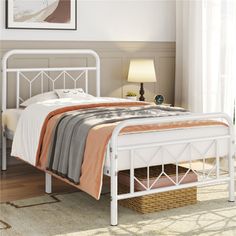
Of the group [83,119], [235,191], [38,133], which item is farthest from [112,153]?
[235,191]

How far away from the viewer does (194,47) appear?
5867 millimetres

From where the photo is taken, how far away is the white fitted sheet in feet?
15.9

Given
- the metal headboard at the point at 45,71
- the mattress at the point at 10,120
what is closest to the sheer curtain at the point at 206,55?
the metal headboard at the point at 45,71

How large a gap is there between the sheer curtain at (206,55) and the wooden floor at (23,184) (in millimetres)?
1835

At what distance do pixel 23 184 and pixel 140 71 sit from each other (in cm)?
174

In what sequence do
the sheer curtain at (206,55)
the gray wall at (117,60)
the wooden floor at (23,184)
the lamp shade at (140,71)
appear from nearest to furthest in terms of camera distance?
the wooden floor at (23,184) < the gray wall at (117,60) < the sheer curtain at (206,55) < the lamp shade at (140,71)

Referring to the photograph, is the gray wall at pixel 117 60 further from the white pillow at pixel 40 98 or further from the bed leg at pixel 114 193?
the bed leg at pixel 114 193

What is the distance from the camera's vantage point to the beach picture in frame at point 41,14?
5.21 metres

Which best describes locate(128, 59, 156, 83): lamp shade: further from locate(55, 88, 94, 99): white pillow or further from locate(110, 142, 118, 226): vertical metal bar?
locate(110, 142, 118, 226): vertical metal bar

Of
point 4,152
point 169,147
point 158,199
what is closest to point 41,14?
point 4,152

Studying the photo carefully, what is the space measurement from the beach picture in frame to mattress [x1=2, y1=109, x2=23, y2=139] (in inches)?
31.6

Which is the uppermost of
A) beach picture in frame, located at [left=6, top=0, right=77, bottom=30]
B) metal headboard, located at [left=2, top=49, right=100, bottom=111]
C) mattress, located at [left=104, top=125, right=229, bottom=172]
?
beach picture in frame, located at [left=6, top=0, right=77, bottom=30]

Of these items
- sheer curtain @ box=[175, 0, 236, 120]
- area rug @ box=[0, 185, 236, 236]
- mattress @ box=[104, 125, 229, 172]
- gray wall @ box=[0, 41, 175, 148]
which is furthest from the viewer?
sheer curtain @ box=[175, 0, 236, 120]

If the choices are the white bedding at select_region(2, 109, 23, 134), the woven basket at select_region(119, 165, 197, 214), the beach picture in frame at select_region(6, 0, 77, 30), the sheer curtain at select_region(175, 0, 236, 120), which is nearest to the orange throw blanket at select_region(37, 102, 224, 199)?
the woven basket at select_region(119, 165, 197, 214)
